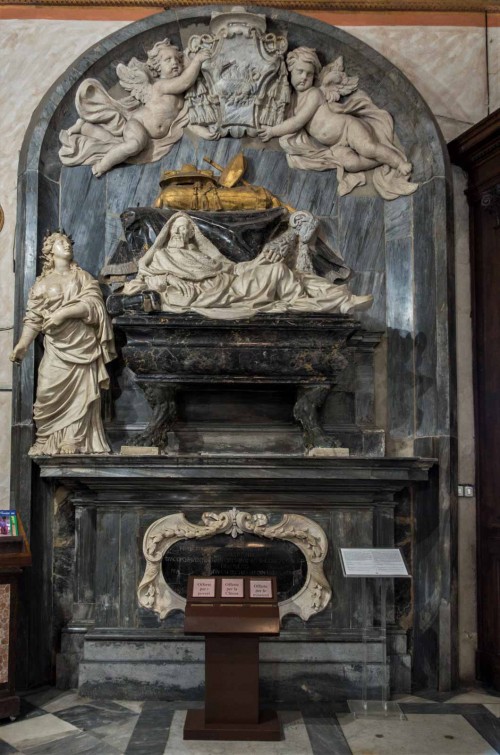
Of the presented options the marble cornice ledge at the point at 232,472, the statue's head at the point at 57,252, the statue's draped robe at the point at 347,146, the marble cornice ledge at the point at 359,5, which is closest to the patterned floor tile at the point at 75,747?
the marble cornice ledge at the point at 232,472

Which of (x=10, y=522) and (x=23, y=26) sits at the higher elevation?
(x=23, y=26)

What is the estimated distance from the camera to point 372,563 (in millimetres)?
4590

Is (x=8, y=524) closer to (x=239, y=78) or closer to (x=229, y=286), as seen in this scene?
(x=229, y=286)

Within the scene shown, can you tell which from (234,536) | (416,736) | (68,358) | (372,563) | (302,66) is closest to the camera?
(416,736)

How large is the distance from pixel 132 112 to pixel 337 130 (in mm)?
1534

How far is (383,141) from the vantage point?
5840 mm

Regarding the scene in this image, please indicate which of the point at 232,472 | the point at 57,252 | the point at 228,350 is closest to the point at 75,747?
the point at 232,472

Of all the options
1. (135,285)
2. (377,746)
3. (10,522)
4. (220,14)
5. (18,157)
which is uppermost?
(220,14)

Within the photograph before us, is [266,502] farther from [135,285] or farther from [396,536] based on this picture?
[135,285]

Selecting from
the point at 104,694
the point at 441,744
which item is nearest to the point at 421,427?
the point at 441,744

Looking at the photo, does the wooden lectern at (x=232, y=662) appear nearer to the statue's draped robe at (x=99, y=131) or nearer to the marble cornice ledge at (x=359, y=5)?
the statue's draped robe at (x=99, y=131)

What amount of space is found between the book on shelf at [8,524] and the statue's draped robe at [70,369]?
63cm

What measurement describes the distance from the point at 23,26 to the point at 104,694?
4832 millimetres

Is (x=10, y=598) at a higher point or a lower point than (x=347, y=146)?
lower
